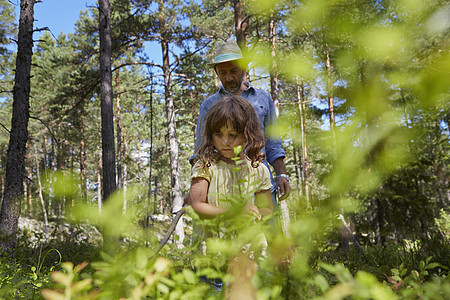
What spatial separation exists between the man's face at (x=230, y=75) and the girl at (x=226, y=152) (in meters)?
0.74

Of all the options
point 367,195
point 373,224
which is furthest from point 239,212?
point 373,224

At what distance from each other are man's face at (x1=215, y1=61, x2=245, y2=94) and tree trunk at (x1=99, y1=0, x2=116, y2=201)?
608cm

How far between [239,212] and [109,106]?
7.91 metres

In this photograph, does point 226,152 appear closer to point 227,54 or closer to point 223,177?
point 223,177

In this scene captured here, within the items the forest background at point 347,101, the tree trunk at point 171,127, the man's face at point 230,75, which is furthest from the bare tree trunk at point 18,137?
the tree trunk at point 171,127

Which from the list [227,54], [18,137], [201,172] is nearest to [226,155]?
[201,172]

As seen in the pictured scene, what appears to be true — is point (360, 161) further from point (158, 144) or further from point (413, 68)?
point (158, 144)

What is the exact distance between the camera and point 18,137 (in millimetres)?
6113

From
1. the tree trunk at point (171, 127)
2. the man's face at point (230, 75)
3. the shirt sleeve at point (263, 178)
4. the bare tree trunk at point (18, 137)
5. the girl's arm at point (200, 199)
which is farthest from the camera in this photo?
the tree trunk at point (171, 127)

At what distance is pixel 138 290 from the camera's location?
Result: 2.20 feet

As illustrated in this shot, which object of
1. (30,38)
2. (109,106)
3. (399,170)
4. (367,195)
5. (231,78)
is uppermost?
(30,38)

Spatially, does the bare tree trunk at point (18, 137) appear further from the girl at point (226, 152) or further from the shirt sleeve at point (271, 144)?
the girl at point (226, 152)

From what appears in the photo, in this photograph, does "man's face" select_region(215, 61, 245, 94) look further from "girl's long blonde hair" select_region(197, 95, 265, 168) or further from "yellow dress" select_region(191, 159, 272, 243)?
"yellow dress" select_region(191, 159, 272, 243)

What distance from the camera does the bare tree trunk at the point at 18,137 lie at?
601 centimetres
